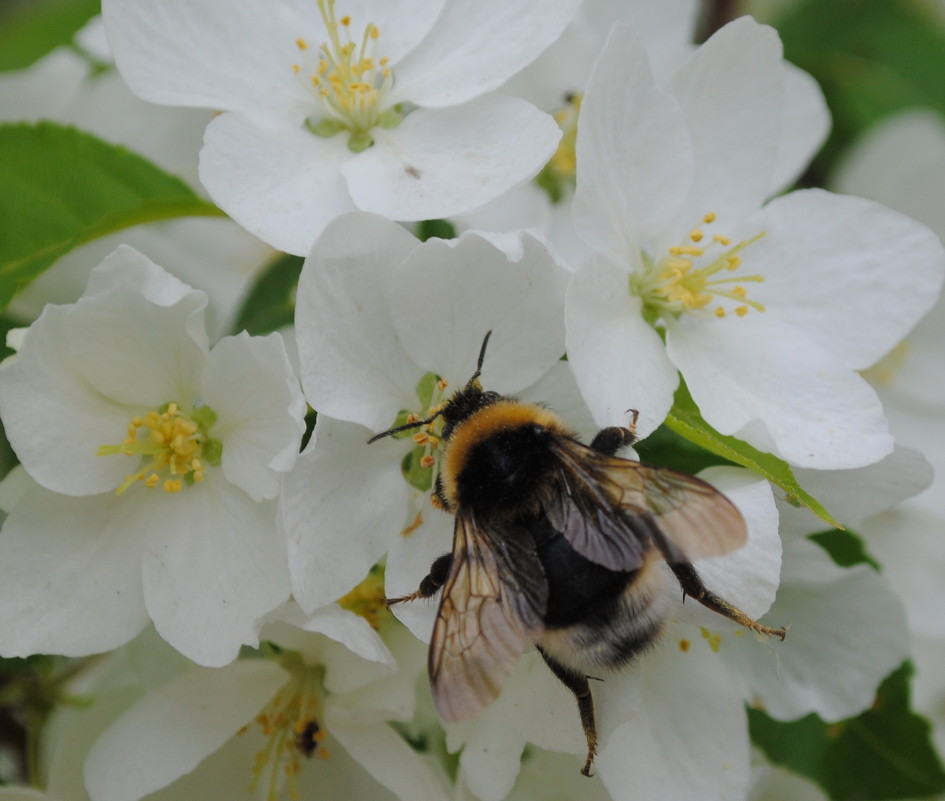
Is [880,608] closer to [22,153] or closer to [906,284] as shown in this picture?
[906,284]

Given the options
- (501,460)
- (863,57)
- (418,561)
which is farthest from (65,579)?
(863,57)

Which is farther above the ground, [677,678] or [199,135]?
[199,135]

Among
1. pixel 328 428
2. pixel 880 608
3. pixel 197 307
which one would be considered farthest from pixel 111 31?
pixel 880 608

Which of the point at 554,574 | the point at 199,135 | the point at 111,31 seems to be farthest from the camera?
the point at 199,135

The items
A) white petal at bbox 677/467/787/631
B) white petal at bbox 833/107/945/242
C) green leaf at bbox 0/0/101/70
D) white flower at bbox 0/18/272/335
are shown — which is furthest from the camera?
white petal at bbox 833/107/945/242

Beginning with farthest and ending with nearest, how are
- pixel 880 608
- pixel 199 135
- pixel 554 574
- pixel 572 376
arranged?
pixel 199 135, pixel 880 608, pixel 572 376, pixel 554 574

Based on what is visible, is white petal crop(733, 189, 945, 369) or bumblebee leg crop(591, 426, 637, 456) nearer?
bumblebee leg crop(591, 426, 637, 456)

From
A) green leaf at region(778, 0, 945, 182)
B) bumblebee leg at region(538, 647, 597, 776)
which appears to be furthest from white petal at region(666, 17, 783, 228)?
green leaf at region(778, 0, 945, 182)

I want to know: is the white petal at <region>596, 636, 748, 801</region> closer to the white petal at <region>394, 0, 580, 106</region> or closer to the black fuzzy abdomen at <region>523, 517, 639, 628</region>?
Answer: the black fuzzy abdomen at <region>523, 517, 639, 628</region>
